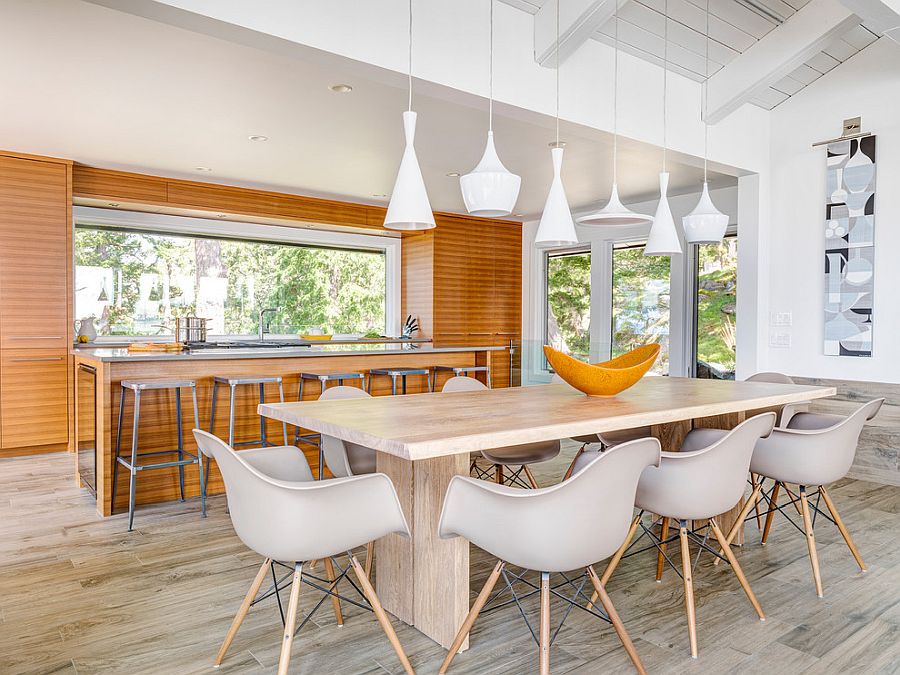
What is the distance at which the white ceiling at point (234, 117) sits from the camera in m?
3.08

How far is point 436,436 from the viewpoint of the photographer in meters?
1.85

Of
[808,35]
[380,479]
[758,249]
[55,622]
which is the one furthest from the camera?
[758,249]

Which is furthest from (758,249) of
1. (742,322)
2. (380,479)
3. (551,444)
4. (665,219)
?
(380,479)

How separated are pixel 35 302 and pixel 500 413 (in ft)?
14.5

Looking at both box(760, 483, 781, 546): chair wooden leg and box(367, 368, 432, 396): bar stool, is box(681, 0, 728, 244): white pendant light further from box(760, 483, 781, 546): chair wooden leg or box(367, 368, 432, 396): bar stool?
box(367, 368, 432, 396): bar stool

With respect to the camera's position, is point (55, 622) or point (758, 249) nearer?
point (55, 622)

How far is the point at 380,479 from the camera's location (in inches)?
73.9

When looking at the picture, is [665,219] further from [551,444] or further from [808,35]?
[808,35]

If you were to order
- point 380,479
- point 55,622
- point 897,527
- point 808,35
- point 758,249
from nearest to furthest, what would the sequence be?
point 380,479
point 55,622
point 897,527
point 808,35
point 758,249

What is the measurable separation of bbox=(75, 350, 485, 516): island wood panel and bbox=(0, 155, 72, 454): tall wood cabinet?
1.19 meters

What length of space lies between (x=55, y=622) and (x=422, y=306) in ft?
18.2

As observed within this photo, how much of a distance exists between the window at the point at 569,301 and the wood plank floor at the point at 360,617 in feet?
14.2

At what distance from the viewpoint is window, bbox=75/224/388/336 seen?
6.03 meters

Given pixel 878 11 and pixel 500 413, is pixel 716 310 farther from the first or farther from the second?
pixel 500 413
